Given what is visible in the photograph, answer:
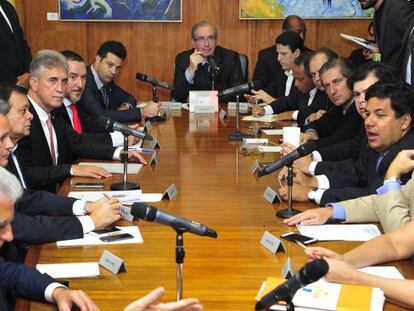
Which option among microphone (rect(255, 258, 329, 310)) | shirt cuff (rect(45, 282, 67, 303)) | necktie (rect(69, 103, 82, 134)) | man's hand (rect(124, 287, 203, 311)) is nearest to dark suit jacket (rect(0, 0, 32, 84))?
necktie (rect(69, 103, 82, 134))

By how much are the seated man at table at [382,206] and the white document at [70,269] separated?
0.91 meters

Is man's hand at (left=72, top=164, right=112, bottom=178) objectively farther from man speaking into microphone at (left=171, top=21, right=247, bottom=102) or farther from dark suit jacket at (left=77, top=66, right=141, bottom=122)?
man speaking into microphone at (left=171, top=21, right=247, bottom=102)

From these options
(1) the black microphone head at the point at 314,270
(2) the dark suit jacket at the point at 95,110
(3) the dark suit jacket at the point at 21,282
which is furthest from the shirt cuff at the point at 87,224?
(2) the dark suit jacket at the point at 95,110

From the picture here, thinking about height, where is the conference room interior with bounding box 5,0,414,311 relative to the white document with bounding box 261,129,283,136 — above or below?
above

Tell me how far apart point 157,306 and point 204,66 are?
17.6 feet

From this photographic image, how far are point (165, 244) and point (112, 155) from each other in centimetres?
177

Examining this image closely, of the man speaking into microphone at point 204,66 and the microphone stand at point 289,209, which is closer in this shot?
the microphone stand at point 289,209

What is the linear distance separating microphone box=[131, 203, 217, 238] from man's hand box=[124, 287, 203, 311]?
0.71 feet

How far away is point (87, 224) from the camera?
9.29ft

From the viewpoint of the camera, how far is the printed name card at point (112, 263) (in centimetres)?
237

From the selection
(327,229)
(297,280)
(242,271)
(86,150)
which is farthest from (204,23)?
(297,280)

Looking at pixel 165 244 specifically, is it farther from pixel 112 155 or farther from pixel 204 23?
pixel 204 23

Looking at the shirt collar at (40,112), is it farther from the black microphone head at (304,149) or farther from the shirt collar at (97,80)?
the shirt collar at (97,80)

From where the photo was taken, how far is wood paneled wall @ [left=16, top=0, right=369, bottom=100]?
8102 mm
